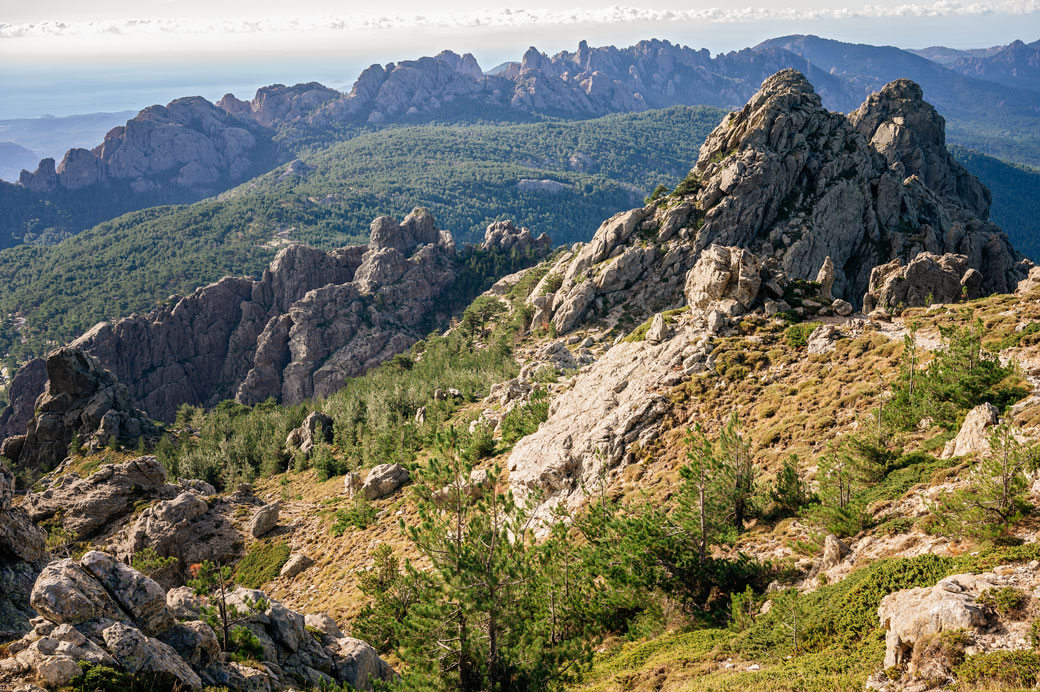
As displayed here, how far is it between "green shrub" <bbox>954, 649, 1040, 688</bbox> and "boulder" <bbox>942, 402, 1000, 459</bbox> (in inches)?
389

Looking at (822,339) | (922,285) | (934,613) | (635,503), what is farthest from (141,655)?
(922,285)

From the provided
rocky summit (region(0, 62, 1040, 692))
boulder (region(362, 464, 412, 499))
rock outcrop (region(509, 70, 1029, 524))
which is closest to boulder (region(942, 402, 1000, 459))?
rocky summit (region(0, 62, 1040, 692))

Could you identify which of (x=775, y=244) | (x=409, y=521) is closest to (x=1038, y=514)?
(x=409, y=521)

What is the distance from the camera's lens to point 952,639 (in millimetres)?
11273

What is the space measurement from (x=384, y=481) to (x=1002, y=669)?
37771 millimetres

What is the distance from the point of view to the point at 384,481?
139 ft

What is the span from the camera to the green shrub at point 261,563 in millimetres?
36656

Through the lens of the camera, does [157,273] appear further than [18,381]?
→ Yes

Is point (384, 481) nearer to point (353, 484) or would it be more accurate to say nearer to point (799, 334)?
point (353, 484)

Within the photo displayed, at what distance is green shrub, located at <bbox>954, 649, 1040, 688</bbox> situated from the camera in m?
10.2

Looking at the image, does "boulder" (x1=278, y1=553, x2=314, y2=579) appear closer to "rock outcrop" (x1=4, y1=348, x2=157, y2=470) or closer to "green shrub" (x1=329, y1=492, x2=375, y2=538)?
"green shrub" (x1=329, y1=492, x2=375, y2=538)

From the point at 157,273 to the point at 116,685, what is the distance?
225 metres

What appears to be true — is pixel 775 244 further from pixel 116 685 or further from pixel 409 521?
pixel 116 685

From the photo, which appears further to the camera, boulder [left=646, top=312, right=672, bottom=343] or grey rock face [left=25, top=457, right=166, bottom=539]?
grey rock face [left=25, top=457, right=166, bottom=539]
